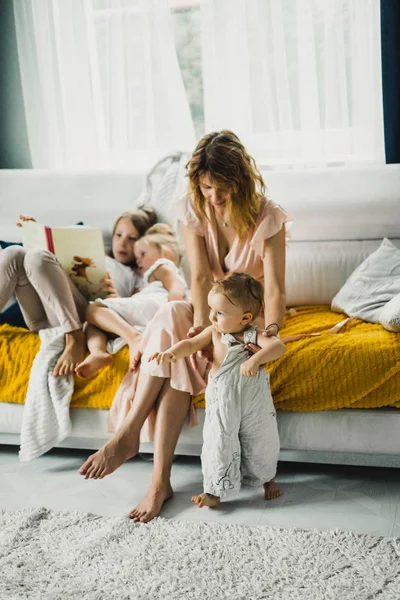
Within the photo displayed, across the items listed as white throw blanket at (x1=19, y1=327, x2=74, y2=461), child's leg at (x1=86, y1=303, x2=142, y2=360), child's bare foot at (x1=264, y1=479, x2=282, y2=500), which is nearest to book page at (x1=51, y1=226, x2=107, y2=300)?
child's leg at (x1=86, y1=303, x2=142, y2=360)

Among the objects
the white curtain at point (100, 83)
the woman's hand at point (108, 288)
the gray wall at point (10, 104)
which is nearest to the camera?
the woman's hand at point (108, 288)

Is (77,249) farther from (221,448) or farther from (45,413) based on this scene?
(221,448)

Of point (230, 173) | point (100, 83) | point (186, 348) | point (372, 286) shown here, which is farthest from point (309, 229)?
point (100, 83)

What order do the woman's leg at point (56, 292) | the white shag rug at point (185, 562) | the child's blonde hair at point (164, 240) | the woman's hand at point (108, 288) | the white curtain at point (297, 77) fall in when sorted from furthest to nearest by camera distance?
the white curtain at point (297, 77) → the child's blonde hair at point (164, 240) → the woman's hand at point (108, 288) → the woman's leg at point (56, 292) → the white shag rug at point (185, 562)

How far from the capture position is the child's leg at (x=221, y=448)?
1.99m

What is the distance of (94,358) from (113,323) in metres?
0.14

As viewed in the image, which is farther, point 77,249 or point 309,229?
point 309,229

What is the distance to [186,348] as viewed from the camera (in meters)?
2.06

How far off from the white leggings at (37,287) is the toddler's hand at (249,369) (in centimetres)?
62

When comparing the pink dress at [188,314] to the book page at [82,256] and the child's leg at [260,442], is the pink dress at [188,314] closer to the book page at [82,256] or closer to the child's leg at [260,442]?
the child's leg at [260,442]

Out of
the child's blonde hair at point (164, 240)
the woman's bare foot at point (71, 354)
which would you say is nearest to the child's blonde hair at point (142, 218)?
the child's blonde hair at point (164, 240)

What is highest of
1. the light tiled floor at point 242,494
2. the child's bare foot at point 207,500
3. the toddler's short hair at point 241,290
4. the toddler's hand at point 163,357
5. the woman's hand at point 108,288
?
the toddler's short hair at point 241,290

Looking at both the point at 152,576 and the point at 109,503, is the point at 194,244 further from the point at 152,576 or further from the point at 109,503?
the point at 152,576

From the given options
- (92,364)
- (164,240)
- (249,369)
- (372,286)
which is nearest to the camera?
(249,369)
